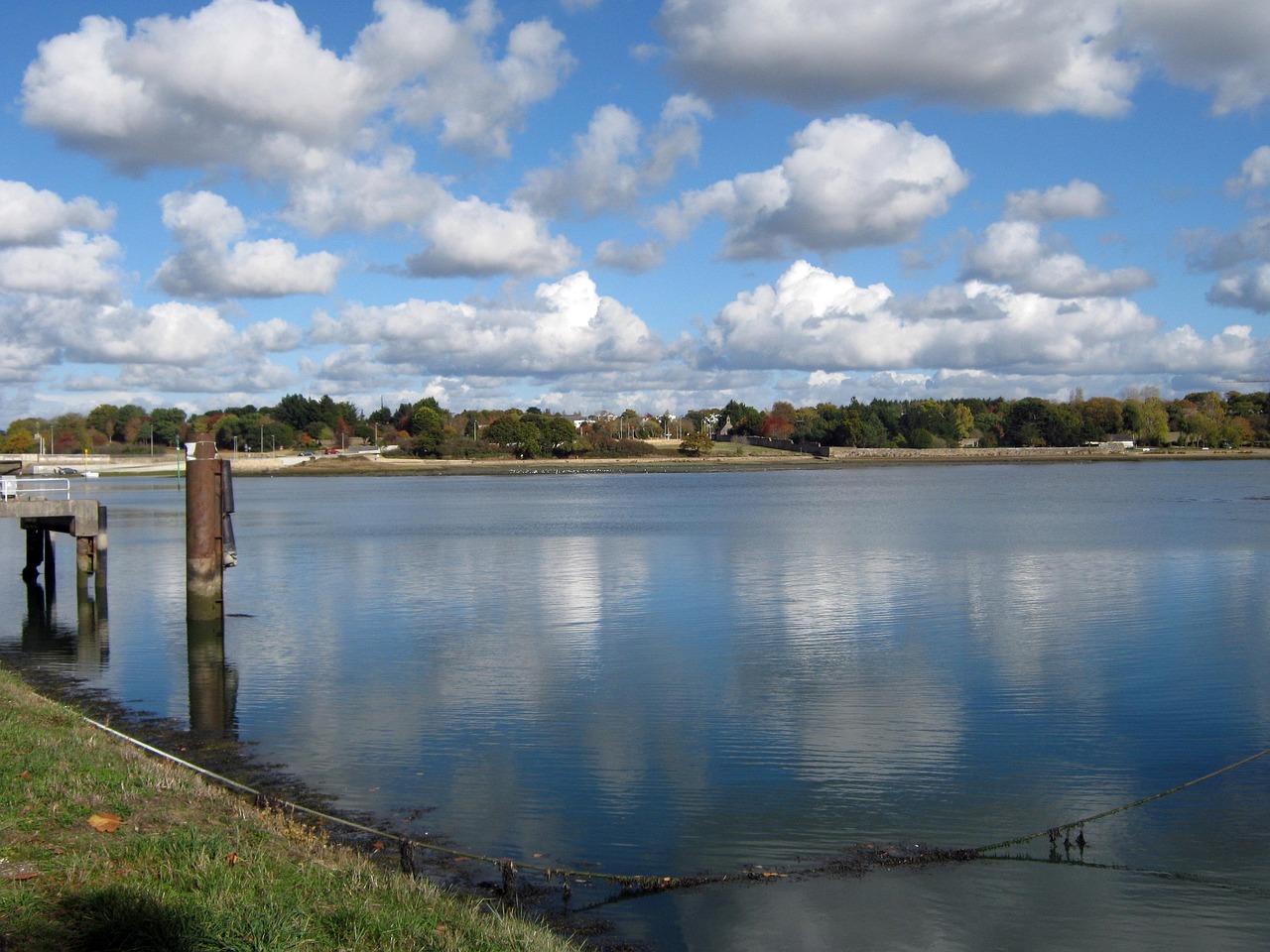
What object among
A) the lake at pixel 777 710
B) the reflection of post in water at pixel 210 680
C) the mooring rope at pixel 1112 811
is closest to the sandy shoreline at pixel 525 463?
the lake at pixel 777 710

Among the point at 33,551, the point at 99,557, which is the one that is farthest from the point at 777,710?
the point at 33,551

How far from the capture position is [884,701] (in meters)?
18.4

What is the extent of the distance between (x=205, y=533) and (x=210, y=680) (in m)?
5.51

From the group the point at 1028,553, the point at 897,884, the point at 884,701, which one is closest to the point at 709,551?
the point at 1028,553

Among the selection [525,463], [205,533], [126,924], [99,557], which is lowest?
[126,924]

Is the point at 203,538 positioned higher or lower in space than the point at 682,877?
higher

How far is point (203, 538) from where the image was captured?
2559 cm

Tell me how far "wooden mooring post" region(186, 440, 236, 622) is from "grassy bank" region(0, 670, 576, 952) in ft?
47.9

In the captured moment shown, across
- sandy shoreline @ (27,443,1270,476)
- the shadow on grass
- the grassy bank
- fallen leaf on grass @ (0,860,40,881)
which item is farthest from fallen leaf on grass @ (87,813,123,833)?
sandy shoreline @ (27,443,1270,476)

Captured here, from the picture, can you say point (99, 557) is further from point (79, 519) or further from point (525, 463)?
point (525, 463)

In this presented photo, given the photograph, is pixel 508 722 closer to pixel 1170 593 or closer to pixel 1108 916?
pixel 1108 916

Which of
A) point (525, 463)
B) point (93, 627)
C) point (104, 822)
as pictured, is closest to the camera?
point (104, 822)

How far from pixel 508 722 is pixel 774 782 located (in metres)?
4.82

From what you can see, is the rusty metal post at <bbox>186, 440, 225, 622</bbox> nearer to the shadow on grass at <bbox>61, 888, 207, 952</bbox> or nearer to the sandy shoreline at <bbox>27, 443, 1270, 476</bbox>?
the shadow on grass at <bbox>61, 888, 207, 952</bbox>
